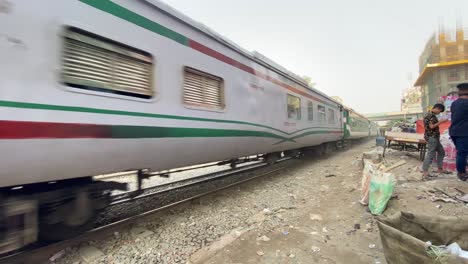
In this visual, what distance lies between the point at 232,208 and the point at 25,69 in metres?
3.36

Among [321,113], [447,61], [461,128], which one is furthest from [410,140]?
[447,61]

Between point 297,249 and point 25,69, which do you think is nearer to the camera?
point 25,69

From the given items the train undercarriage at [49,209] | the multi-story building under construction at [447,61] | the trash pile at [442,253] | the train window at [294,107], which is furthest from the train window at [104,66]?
the multi-story building under construction at [447,61]

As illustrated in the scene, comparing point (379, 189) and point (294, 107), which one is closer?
point (379, 189)

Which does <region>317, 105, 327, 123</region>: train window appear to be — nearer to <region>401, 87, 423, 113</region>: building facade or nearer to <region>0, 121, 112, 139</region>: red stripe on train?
<region>0, 121, 112, 139</region>: red stripe on train

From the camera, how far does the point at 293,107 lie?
23.1 ft

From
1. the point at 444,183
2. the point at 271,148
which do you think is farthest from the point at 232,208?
the point at 444,183

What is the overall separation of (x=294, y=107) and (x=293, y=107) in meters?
0.09

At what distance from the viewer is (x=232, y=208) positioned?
4.29 metres

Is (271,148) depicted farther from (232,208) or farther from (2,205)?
(2,205)

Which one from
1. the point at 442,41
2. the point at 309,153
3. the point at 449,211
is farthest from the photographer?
the point at 442,41

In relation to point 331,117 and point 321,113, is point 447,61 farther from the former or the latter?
point 321,113

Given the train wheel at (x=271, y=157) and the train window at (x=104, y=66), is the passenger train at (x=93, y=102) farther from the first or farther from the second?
the train wheel at (x=271, y=157)

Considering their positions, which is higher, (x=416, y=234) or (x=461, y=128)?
(x=461, y=128)
